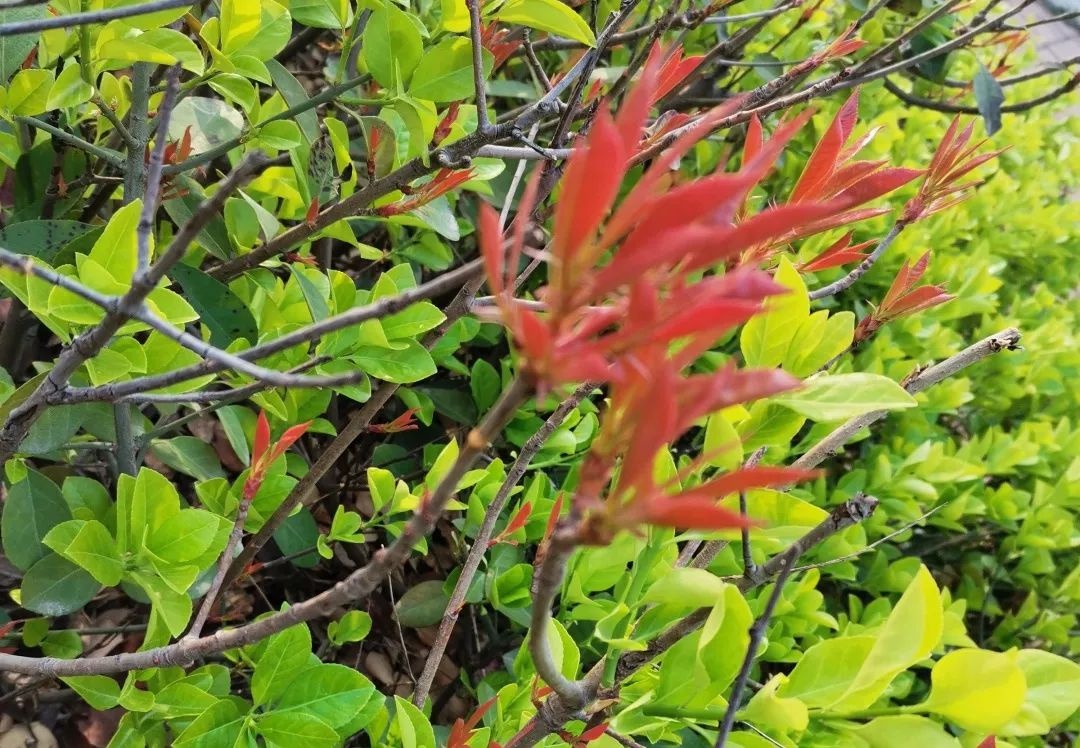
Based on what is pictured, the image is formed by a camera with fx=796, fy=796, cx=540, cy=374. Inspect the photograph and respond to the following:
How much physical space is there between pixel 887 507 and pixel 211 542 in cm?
Result: 108

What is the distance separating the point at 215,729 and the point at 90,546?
195 millimetres

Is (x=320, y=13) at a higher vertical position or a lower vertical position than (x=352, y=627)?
higher

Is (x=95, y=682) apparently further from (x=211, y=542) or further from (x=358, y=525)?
(x=358, y=525)

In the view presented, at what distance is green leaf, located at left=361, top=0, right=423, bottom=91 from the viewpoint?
32.5 inches

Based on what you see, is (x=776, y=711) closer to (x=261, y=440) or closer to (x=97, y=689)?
(x=261, y=440)

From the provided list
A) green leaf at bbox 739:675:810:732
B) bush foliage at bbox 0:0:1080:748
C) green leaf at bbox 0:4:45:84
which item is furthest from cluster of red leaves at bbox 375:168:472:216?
green leaf at bbox 739:675:810:732

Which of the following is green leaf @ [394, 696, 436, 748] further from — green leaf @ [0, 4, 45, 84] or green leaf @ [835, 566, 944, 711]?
green leaf @ [0, 4, 45, 84]

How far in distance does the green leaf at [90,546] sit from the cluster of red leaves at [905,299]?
2.35 feet

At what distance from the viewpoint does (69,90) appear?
0.74m

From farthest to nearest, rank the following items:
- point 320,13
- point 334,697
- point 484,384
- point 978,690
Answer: point 484,384
point 320,13
point 334,697
point 978,690

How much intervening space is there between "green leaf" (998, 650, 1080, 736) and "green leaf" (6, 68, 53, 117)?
0.95 m

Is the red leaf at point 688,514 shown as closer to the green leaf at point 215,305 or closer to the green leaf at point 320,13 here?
the green leaf at point 215,305

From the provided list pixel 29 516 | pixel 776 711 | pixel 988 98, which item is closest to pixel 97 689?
pixel 29 516

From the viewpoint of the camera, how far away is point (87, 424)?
0.84 m
